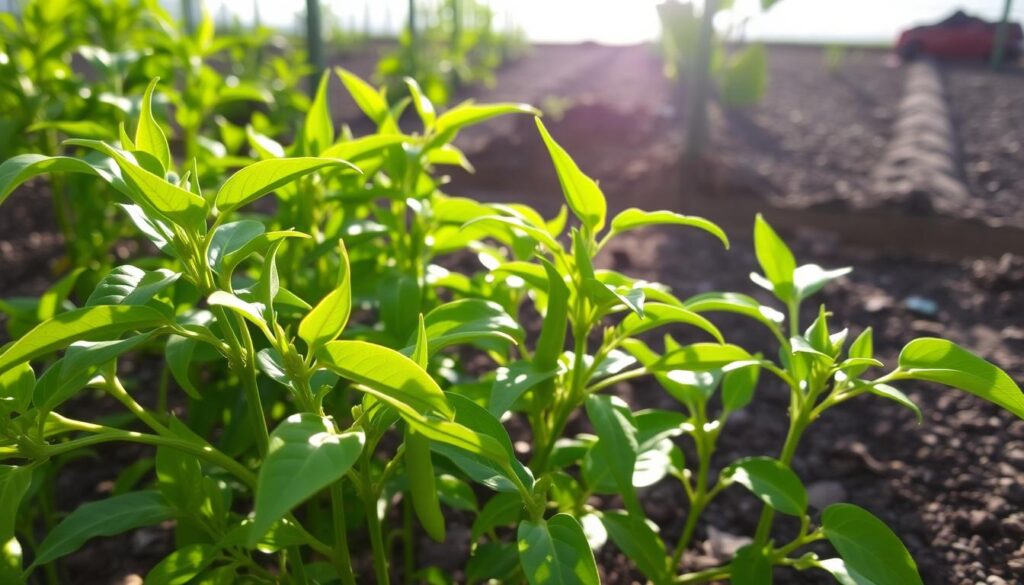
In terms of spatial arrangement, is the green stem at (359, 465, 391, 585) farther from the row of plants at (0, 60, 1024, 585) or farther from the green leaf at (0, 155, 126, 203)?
the green leaf at (0, 155, 126, 203)

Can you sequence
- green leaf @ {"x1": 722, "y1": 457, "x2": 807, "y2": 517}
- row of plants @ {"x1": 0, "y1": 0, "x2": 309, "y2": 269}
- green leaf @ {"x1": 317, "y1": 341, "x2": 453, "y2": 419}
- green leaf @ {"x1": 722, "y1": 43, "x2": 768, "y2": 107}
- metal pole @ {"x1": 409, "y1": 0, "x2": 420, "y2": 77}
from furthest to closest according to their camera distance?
1. green leaf @ {"x1": 722, "y1": 43, "x2": 768, "y2": 107}
2. metal pole @ {"x1": 409, "y1": 0, "x2": 420, "y2": 77}
3. row of plants @ {"x1": 0, "y1": 0, "x2": 309, "y2": 269}
4. green leaf @ {"x1": 722, "y1": 457, "x2": 807, "y2": 517}
5. green leaf @ {"x1": 317, "y1": 341, "x2": 453, "y2": 419}

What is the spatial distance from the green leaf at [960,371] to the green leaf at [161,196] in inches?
29.9

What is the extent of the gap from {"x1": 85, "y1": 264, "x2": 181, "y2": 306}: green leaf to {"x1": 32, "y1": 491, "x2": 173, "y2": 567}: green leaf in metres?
0.28

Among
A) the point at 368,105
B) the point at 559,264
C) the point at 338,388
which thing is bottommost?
the point at 338,388

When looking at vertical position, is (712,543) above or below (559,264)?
below

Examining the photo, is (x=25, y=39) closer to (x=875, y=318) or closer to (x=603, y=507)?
(x=603, y=507)

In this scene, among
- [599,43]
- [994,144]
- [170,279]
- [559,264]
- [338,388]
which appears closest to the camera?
[170,279]

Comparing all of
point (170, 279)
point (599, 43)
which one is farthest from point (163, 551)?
point (599, 43)

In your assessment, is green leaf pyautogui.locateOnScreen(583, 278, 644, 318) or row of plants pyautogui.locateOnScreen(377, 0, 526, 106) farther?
row of plants pyautogui.locateOnScreen(377, 0, 526, 106)

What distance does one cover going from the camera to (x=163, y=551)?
1.59 meters

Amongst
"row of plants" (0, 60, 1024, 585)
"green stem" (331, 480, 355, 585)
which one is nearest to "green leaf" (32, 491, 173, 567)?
"row of plants" (0, 60, 1024, 585)

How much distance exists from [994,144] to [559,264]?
5437 mm

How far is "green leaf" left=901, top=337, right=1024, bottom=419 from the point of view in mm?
906

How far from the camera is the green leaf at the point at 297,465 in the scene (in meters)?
0.59
